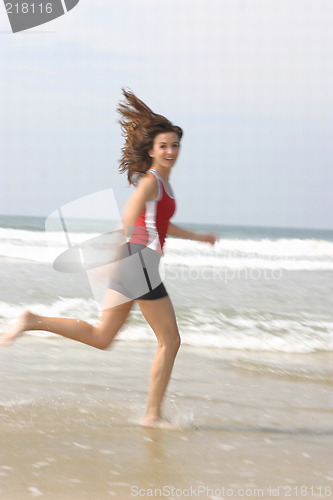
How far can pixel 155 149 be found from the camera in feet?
14.1

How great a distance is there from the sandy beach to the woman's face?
154cm

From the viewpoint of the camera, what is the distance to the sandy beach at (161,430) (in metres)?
3.38

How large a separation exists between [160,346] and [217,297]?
21.6ft

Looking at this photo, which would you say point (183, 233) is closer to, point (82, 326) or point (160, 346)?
point (160, 346)

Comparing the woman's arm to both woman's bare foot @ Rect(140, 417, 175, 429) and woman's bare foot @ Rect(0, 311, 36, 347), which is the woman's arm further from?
woman's bare foot @ Rect(140, 417, 175, 429)

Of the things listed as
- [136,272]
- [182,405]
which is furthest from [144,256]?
[182,405]

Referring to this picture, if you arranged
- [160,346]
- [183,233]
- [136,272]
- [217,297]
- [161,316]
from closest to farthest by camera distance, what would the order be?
[136,272]
[161,316]
[160,346]
[183,233]
[217,297]

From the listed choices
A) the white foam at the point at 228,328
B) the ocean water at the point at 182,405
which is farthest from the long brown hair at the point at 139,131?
the white foam at the point at 228,328

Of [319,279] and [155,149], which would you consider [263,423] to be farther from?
[319,279]

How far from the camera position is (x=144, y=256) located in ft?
Answer: 13.3

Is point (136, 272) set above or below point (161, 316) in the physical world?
above

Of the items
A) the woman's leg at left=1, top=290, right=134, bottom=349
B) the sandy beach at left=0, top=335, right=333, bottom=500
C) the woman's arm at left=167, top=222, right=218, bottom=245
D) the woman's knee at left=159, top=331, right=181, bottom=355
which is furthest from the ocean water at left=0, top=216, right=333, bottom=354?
the sandy beach at left=0, top=335, right=333, bottom=500

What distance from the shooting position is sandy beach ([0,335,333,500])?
338 cm

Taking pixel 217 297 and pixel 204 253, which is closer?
pixel 217 297
